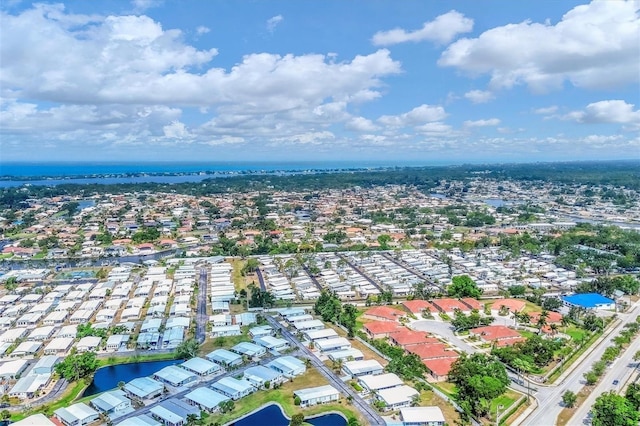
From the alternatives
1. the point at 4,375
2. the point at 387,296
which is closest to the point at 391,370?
the point at 387,296

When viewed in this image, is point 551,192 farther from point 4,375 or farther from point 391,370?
point 4,375

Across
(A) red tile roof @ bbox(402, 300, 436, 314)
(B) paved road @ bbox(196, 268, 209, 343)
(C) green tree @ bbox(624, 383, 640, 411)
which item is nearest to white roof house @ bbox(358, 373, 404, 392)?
(C) green tree @ bbox(624, 383, 640, 411)

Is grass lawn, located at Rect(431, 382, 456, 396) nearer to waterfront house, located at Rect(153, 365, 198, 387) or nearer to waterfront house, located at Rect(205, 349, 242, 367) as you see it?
waterfront house, located at Rect(205, 349, 242, 367)

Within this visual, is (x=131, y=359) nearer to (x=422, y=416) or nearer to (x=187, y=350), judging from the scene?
(x=187, y=350)

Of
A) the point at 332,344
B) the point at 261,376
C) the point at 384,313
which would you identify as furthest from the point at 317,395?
the point at 384,313

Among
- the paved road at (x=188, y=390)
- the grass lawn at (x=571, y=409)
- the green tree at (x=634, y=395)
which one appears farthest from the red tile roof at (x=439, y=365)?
the paved road at (x=188, y=390)

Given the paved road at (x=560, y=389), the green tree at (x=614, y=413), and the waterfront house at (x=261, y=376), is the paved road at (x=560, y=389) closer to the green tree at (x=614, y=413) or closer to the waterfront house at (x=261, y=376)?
the green tree at (x=614, y=413)

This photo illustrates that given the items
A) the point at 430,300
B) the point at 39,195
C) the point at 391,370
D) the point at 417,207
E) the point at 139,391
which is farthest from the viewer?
the point at 39,195
